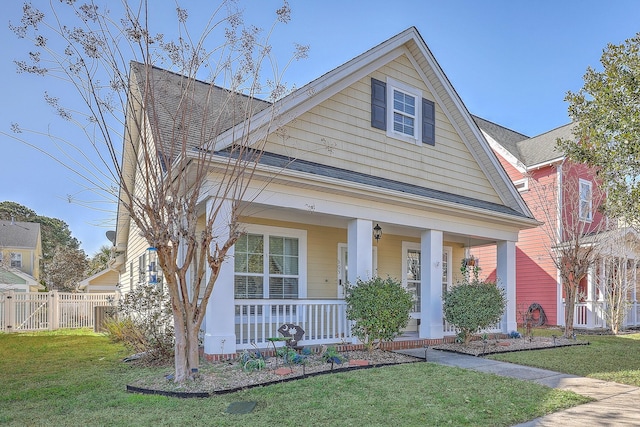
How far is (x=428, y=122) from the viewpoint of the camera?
11.8 meters

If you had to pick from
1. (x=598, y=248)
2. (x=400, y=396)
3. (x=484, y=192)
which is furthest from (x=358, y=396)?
(x=598, y=248)

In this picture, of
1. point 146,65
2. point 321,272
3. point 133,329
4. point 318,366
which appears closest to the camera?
point 146,65

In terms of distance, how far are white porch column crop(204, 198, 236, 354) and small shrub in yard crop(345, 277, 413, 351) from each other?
2.34 m

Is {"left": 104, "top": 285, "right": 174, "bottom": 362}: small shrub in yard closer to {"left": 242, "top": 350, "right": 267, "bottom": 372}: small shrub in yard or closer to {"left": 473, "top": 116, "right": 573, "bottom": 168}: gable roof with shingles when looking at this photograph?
{"left": 242, "top": 350, "right": 267, "bottom": 372}: small shrub in yard

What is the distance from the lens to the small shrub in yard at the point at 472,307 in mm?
9594

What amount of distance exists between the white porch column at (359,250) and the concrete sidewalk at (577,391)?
197 cm

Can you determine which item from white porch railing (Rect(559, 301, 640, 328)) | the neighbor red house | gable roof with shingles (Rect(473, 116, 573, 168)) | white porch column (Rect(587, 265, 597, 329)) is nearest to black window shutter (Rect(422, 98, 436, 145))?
the neighbor red house

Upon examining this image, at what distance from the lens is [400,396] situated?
5.59 metres

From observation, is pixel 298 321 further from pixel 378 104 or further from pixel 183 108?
pixel 378 104

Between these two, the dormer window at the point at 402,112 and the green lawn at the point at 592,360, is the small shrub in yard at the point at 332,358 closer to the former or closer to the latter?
the green lawn at the point at 592,360

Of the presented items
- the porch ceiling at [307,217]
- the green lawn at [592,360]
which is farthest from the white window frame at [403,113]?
the green lawn at [592,360]

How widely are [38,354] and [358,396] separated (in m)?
8.17

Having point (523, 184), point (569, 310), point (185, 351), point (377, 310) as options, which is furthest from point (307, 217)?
point (523, 184)

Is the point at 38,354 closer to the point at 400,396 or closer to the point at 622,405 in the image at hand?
the point at 400,396
